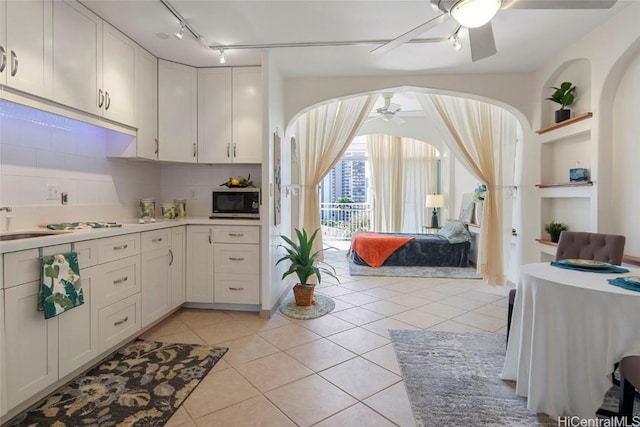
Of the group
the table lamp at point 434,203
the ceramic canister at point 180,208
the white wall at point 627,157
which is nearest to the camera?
the white wall at point 627,157

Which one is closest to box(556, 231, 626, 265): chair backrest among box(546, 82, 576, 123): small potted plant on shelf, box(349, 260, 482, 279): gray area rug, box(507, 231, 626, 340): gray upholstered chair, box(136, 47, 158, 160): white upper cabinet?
box(507, 231, 626, 340): gray upholstered chair

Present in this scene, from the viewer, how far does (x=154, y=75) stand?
3.29 m

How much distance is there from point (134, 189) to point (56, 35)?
1.57 metres

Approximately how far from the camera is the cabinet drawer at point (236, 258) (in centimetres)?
327

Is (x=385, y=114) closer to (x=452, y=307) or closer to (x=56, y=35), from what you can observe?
(x=452, y=307)

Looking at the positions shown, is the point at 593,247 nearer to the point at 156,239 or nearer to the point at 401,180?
the point at 156,239

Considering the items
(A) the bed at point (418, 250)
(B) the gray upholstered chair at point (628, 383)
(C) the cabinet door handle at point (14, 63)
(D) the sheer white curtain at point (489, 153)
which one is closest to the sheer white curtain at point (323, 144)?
(D) the sheer white curtain at point (489, 153)

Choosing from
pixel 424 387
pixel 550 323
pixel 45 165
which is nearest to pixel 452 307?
pixel 424 387

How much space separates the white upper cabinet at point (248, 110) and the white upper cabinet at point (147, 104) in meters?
0.79

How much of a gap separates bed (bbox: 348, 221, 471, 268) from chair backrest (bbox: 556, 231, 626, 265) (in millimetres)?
2941

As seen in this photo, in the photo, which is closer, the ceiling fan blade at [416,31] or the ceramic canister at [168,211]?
the ceiling fan blade at [416,31]

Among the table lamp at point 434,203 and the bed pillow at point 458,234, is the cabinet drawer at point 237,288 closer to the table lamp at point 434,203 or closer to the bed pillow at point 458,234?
the bed pillow at point 458,234

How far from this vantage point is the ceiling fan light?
1639mm

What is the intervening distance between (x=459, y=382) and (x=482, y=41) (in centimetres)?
224
